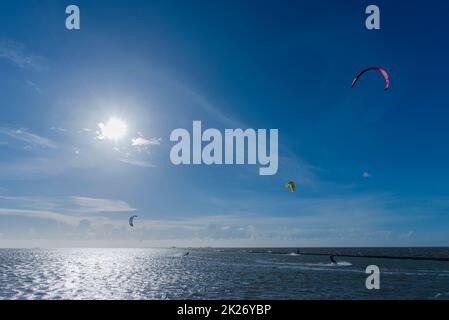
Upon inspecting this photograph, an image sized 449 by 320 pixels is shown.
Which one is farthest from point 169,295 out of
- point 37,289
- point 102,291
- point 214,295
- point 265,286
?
point 37,289

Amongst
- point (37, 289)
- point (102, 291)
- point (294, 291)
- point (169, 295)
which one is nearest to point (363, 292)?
point (294, 291)

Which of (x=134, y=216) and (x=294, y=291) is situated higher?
(x=134, y=216)
